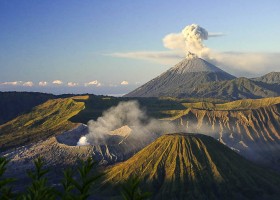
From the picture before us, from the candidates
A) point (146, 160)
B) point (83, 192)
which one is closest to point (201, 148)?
point (146, 160)

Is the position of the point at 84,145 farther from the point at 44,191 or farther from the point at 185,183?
the point at 44,191

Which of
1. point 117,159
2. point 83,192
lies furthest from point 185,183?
point 83,192

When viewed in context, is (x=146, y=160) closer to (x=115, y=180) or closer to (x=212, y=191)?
(x=115, y=180)

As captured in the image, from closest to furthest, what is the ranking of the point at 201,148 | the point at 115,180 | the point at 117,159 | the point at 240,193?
1. the point at 240,193
2. the point at 115,180
3. the point at 201,148
4. the point at 117,159


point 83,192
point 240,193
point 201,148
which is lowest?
point 240,193

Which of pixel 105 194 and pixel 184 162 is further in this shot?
pixel 184 162

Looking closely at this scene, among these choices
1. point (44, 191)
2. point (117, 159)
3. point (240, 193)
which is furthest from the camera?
point (117, 159)

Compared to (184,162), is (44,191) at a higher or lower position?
higher
